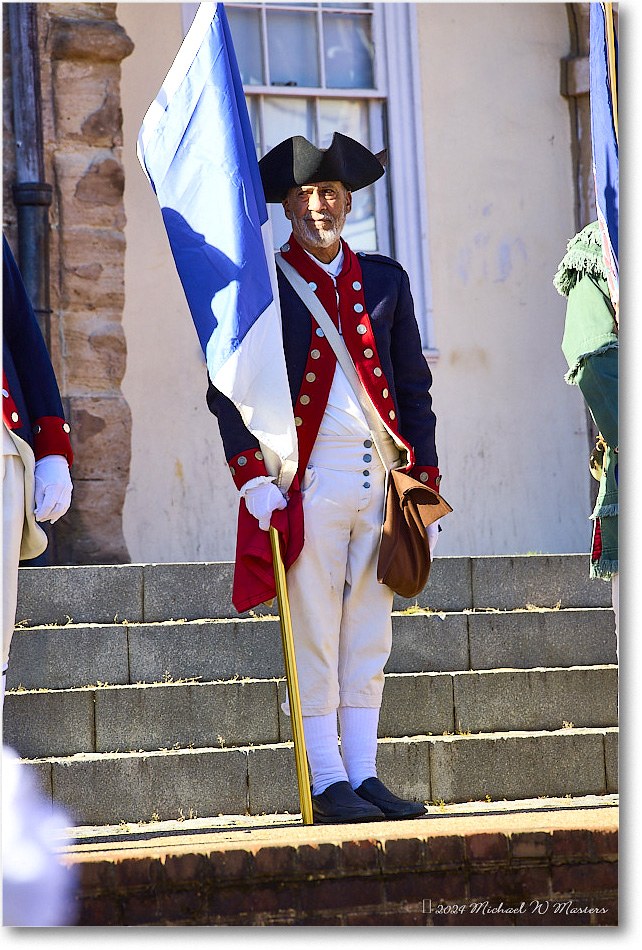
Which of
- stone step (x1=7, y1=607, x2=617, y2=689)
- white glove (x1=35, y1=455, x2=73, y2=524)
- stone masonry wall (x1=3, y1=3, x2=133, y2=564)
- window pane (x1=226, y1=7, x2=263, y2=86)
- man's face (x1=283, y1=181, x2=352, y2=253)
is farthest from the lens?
window pane (x1=226, y1=7, x2=263, y2=86)

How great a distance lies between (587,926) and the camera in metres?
3.74

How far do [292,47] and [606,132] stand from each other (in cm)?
445

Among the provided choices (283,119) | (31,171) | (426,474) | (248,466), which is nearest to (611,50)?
(426,474)

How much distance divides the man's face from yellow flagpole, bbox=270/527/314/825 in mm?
981

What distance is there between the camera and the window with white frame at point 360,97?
8328mm

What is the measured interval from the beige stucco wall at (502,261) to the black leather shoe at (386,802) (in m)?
4.09

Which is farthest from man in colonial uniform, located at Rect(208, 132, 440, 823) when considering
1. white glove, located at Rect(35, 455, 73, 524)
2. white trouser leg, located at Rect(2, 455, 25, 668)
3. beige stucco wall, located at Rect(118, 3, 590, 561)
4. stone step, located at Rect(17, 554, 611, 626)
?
beige stucco wall, located at Rect(118, 3, 590, 561)

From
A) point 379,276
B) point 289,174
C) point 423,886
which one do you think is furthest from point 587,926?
point 289,174

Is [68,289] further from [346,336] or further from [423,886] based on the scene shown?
[423,886]

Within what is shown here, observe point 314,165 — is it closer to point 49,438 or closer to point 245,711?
point 49,438

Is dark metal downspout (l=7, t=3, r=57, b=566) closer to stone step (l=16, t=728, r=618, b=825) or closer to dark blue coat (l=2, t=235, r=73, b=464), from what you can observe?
stone step (l=16, t=728, r=618, b=825)

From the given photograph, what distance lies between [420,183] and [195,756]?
4.43 metres

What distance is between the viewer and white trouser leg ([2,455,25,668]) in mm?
3959

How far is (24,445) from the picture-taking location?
4.06 m
